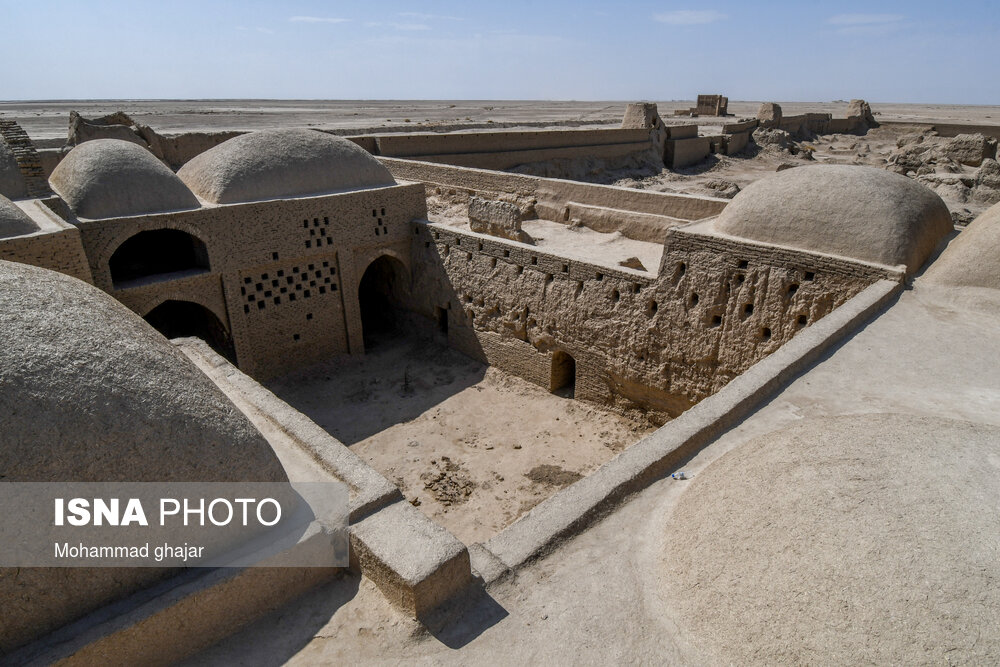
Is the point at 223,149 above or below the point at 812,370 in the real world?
above

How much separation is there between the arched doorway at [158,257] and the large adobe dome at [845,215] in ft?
27.8

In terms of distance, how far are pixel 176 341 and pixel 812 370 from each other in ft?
19.4

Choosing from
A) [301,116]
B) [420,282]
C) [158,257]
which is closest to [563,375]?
[420,282]

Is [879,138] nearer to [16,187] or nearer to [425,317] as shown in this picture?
[425,317]

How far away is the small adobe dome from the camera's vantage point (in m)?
7.25

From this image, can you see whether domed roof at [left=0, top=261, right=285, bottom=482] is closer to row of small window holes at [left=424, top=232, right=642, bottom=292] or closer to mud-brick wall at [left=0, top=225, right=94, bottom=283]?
mud-brick wall at [left=0, top=225, right=94, bottom=283]

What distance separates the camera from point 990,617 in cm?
257

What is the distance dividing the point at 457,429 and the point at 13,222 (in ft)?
20.9

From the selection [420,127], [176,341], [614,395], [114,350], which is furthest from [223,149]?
[420,127]

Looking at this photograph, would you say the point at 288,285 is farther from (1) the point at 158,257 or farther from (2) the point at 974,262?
(2) the point at 974,262

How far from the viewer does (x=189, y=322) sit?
11898mm

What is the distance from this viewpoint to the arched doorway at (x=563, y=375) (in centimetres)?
1095

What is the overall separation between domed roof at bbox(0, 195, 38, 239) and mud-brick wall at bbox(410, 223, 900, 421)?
20.6 feet

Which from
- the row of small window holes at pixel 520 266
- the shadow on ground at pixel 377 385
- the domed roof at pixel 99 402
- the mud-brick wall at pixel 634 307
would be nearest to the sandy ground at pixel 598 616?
the domed roof at pixel 99 402
